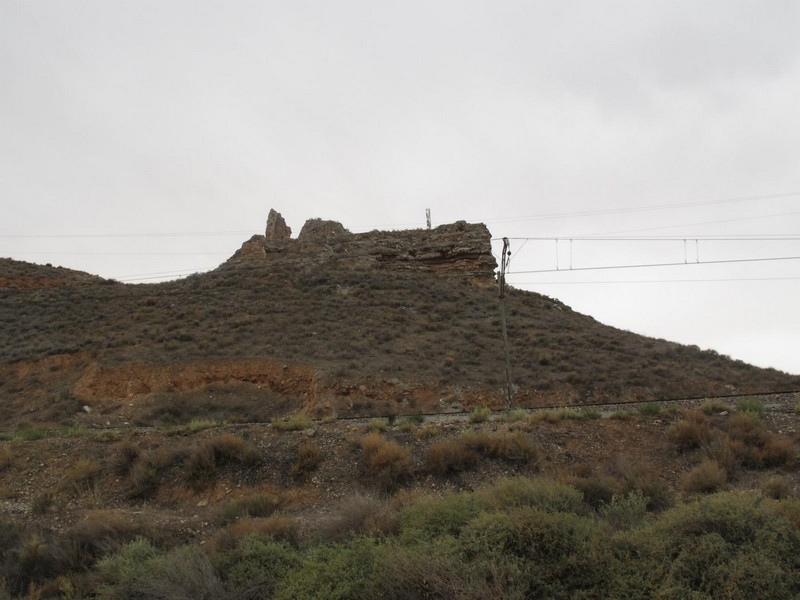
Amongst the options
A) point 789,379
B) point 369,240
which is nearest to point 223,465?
point 789,379

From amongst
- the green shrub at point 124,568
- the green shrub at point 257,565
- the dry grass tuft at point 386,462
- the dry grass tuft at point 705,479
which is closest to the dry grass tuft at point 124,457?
the green shrub at point 124,568

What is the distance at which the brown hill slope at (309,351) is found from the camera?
24406mm

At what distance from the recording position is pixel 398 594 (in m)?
5.88

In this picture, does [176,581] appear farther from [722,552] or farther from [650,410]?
[650,410]

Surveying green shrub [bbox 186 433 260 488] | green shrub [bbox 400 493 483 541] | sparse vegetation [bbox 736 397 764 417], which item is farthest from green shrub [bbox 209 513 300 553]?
sparse vegetation [bbox 736 397 764 417]

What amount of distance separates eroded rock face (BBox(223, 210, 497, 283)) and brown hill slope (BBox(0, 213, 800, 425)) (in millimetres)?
Answer: 1433

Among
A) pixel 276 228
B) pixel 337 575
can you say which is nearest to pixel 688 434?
pixel 337 575

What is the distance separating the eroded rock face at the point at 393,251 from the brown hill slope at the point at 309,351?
1433 millimetres

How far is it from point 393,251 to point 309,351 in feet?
71.8

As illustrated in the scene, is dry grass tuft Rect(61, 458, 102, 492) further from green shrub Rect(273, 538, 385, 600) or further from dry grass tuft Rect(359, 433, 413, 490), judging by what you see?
green shrub Rect(273, 538, 385, 600)

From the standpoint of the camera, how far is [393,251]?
4888cm

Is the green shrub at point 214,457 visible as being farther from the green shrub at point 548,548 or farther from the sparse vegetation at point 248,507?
the green shrub at point 548,548

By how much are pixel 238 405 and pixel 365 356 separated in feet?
20.8

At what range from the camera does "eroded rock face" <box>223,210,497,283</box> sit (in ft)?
155
